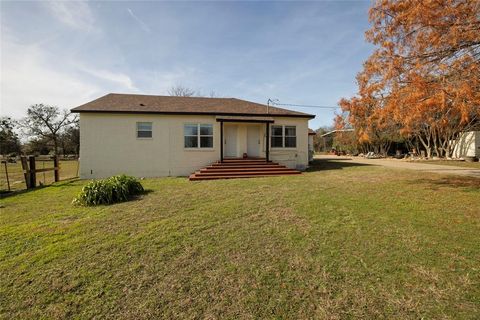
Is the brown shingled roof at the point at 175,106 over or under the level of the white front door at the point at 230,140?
over

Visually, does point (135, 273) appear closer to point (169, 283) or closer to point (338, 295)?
point (169, 283)

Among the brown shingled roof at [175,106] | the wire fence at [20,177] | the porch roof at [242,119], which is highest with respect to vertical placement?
the brown shingled roof at [175,106]

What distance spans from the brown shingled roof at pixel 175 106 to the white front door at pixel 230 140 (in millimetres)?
984

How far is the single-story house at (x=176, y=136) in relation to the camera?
504 inches

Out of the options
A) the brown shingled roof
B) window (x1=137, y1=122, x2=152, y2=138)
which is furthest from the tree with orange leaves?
window (x1=137, y1=122, x2=152, y2=138)

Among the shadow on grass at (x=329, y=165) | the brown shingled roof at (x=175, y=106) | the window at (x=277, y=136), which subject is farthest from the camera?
the shadow on grass at (x=329, y=165)

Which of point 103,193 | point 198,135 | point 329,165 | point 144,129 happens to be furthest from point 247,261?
point 329,165

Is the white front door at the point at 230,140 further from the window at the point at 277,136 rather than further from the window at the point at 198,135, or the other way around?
the window at the point at 277,136

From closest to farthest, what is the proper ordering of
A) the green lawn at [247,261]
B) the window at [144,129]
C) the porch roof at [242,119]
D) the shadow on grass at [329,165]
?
1. the green lawn at [247,261]
2. the window at [144,129]
3. the porch roof at [242,119]
4. the shadow on grass at [329,165]

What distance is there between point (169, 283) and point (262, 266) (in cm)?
128

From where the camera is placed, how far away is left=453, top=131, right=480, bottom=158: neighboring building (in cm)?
2111

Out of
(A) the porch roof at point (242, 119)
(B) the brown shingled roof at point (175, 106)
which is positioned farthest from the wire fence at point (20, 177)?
(A) the porch roof at point (242, 119)

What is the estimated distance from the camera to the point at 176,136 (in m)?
13.3

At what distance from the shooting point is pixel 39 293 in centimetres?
300
